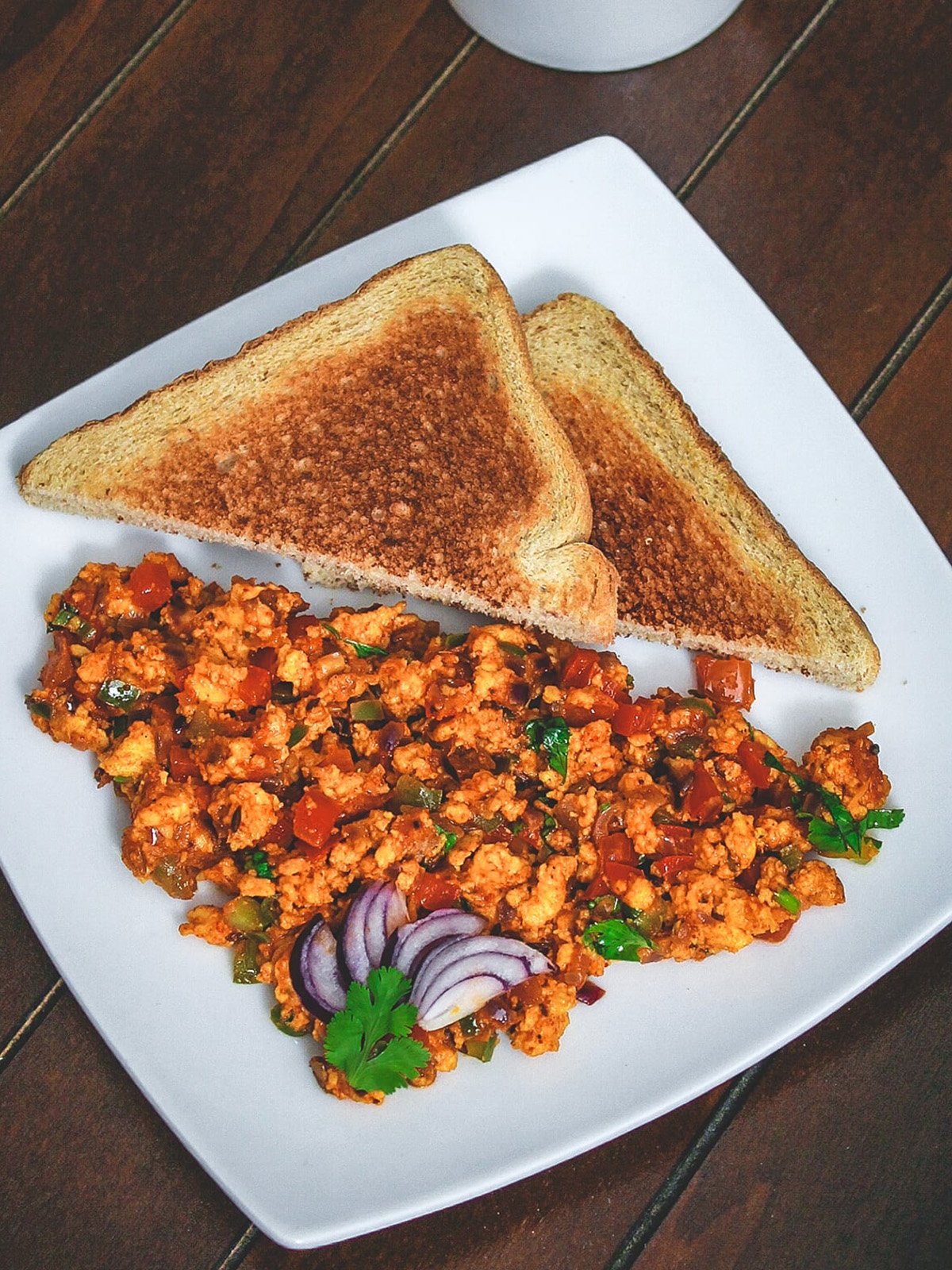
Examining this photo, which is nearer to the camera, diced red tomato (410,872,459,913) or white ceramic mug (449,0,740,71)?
diced red tomato (410,872,459,913)

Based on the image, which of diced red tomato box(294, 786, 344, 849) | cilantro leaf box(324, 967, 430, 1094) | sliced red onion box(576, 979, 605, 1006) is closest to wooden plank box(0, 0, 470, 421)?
diced red tomato box(294, 786, 344, 849)

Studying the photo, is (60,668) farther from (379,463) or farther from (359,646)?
(379,463)

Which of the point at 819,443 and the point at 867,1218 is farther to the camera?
the point at 819,443

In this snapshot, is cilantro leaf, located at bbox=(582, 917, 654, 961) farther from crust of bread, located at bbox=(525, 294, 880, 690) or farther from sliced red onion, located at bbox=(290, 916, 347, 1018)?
crust of bread, located at bbox=(525, 294, 880, 690)

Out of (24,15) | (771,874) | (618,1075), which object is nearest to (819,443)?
(771,874)

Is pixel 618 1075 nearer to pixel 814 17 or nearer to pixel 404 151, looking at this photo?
pixel 404 151

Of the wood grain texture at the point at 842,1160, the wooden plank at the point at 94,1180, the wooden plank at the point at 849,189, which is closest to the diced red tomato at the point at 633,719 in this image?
the wood grain texture at the point at 842,1160

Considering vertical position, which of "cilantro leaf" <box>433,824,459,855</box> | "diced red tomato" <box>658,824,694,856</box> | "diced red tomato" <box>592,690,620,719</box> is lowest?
"cilantro leaf" <box>433,824,459,855</box>
